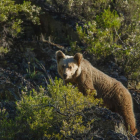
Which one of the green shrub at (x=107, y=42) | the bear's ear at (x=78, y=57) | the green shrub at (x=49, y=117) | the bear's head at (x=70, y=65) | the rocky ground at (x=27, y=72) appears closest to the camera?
the green shrub at (x=49, y=117)

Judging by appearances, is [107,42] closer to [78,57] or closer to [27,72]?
[27,72]

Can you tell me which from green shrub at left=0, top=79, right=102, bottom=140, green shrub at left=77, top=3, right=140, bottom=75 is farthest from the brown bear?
green shrub at left=77, top=3, right=140, bottom=75

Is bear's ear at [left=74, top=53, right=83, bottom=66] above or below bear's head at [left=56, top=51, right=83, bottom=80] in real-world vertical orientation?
above

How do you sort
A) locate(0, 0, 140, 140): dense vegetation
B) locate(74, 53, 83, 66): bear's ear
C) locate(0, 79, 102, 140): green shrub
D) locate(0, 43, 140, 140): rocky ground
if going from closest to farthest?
locate(0, 79, 102, 140): green shrub < locate(0, 0, 140, 140): dense vegetation < locate(74, 53, 83, 66): bear's ear < locate(0, 43, 140, 140): rocky ground

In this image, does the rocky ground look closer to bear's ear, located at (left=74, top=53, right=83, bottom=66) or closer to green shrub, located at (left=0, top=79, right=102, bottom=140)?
bear's ear, located at (left=74, top=53, right=83, bottom=66)

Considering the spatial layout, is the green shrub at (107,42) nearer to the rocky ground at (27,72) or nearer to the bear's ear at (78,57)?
the rocky ground at (27,72)

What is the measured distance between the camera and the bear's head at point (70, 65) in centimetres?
591

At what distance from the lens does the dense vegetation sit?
4835 mm

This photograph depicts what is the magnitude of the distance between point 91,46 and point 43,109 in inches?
174

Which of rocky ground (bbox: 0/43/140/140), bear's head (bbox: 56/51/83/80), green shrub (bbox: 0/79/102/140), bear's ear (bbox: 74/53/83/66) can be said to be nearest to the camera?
green shrub (bbox: 0/79/102/140)

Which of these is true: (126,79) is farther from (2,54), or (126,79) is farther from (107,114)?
(2,54)

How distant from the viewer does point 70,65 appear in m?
5.97

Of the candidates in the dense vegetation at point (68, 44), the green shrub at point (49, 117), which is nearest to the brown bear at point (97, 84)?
the dense vegetation at point (68, 44)

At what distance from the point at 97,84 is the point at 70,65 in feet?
2.99
